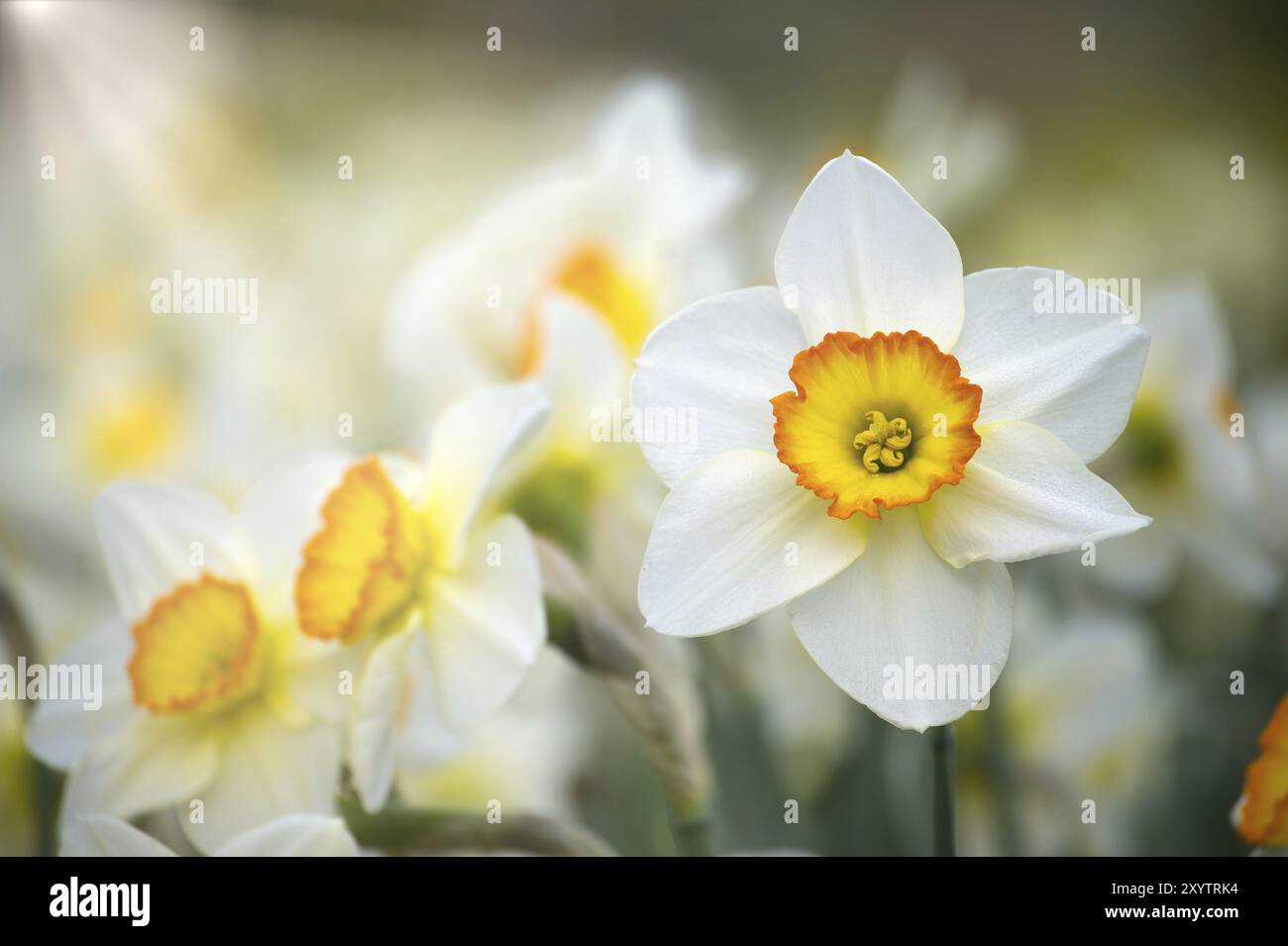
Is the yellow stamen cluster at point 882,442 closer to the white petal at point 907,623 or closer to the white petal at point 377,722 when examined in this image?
the white petal at point 907,623

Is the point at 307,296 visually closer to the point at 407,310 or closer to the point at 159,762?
the point at 407,310

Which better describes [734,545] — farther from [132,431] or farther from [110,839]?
[132,431]

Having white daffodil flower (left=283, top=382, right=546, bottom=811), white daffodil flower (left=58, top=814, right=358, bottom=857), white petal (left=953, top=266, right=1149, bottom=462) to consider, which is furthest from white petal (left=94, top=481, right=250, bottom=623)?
white petal (left=953, top=266, right=1149, bottom=462)

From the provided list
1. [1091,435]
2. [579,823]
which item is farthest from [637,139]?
[579,823]

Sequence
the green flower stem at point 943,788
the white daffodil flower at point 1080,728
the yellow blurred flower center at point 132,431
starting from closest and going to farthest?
the green flower stem at point 943,788 → the white daffodil flower at point 1080,728 → the yellow blurred flower center at point 132,431

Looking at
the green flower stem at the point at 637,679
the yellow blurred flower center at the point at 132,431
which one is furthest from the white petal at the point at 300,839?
the yellow blurred flower center at the point at 132,431

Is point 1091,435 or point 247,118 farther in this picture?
point 247,118

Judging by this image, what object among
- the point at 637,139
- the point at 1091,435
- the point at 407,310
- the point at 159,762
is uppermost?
the point at 637,139
